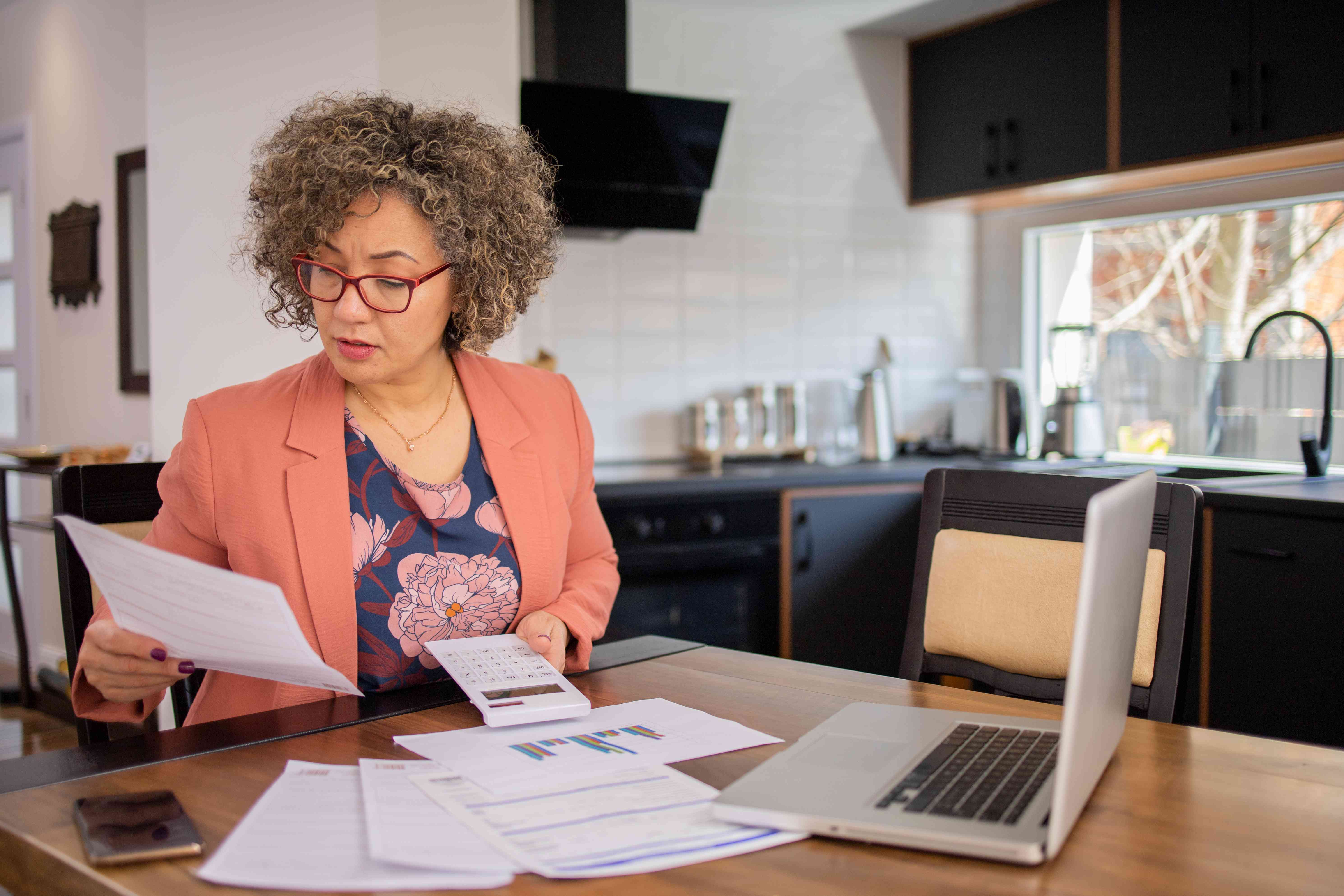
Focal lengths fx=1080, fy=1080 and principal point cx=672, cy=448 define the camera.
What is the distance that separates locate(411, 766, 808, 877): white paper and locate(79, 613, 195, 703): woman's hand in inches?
13.1

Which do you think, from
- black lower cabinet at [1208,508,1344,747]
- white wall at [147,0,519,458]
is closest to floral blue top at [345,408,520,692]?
white wall at [147,0,519,458]

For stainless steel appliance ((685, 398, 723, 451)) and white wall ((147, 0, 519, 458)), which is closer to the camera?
white wall ((147, 0, 519, 458))

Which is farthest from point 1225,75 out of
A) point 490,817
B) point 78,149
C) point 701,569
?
point 78,149

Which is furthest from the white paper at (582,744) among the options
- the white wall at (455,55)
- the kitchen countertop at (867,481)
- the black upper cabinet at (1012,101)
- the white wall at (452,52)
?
the black upper cabinet at (1012,101)

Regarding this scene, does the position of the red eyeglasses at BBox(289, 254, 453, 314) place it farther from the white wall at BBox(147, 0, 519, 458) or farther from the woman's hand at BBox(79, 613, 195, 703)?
the white wall at BBox(147, 0, 519, 458)

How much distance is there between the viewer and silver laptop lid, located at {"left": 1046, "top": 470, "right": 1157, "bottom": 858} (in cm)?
69

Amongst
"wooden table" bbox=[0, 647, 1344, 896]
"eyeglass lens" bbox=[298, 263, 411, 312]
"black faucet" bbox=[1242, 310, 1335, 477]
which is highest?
"eyeglass lens" bbox=[298, 263, 411, 312]

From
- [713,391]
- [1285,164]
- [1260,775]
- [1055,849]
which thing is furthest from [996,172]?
[1055,849]

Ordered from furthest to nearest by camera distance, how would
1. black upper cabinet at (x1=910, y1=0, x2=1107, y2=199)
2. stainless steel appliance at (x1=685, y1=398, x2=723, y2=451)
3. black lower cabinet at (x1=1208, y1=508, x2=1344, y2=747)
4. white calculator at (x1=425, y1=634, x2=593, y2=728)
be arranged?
1. stainless steel appliance at (x1=685, y1=398, x2=723, y2=451)
2. black upper cabinet at (x1=910, y1=0, x2=1107, y2=199)
3. black lower cabinet at (x1=1208, y1=508, x2=1344, y2=747)
4. white calculator at (x1=425, y1=634, x2=593, y2=728)

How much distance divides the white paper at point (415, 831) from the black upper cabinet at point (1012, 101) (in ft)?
10.1

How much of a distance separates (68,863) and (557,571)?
2.39 feet

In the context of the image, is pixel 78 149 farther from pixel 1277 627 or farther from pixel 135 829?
pixel 1277 627

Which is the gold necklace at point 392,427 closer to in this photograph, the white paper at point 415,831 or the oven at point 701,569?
the white paper at point 415,831

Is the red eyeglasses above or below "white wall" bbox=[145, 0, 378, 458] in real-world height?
below
